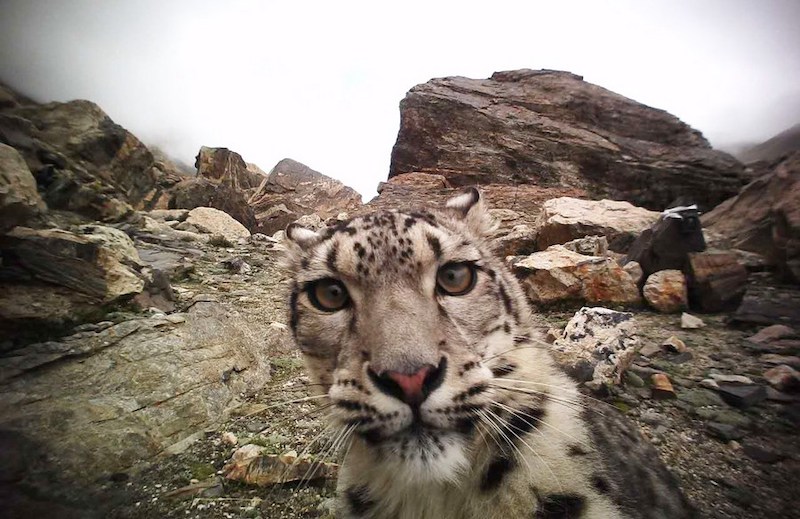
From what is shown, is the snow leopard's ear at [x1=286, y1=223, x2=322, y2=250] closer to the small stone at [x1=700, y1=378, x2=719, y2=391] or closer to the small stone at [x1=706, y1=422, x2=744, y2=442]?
the small stone at [x1=706, y1=422, x2=744, y2=442]

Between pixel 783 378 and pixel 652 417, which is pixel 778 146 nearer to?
pixel 783 378

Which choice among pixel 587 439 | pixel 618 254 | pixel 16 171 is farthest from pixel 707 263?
pixel 16 171

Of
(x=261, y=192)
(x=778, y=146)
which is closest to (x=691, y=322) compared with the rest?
(x=778, y=146)

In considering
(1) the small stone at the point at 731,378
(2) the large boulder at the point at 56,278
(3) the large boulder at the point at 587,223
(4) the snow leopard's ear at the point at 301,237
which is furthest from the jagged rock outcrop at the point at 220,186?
(1) the small stone at the point at 731,378

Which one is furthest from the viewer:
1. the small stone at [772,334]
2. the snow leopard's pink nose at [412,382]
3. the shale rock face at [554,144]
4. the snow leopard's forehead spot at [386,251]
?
the shale rock face at [554,144]

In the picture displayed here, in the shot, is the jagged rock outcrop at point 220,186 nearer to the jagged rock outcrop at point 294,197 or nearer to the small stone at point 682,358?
the jagged rock outcrop at point 294,197

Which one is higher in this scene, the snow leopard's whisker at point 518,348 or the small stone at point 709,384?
the snow leopard's whisker at point 518,348
